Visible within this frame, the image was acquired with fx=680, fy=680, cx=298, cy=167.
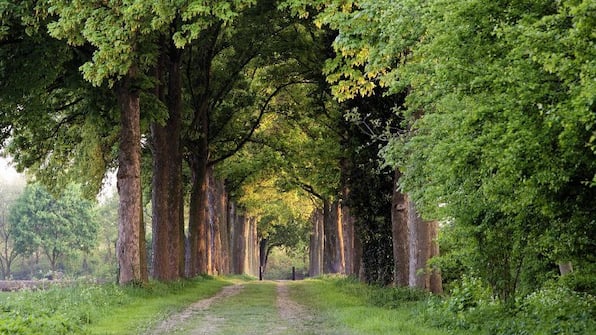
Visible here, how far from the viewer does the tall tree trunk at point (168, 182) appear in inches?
889

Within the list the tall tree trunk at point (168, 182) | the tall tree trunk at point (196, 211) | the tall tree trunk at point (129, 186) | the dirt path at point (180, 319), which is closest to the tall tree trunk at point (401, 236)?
the dirt path at point (180, 319)

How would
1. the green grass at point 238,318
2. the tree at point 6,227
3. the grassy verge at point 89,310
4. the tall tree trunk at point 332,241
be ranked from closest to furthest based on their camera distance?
1. the grassy verge at point 89,310
2. the green grass at point 238,318
3. the tall tree trunk at point 332,241
4. the tree at point 6,227

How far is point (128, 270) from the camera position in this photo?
62.7 ft

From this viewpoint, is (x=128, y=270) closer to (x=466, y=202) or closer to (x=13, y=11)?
(x=13, y=11)

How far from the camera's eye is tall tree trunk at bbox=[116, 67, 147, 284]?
19.2 metres

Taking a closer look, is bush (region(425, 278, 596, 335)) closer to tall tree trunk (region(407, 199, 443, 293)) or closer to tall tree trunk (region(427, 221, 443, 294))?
tall tree trunk (region(407, 199, 443, 293))

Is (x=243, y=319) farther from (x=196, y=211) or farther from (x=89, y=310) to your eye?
(x=196, y=211)

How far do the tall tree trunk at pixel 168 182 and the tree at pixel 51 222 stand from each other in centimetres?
6220

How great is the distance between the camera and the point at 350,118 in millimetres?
21250

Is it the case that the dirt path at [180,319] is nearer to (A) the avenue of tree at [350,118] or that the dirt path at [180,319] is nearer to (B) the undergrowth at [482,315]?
(A) the avenue of tree at [350,118]

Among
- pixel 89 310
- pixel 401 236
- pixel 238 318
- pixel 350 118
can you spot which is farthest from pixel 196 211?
pixel 89 310

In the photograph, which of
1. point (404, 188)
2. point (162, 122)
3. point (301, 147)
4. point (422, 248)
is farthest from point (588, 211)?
point (301, 147)

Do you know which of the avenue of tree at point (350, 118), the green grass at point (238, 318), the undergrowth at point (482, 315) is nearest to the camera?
the avenue of tree at point (350, 118)

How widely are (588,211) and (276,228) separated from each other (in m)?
69.7
